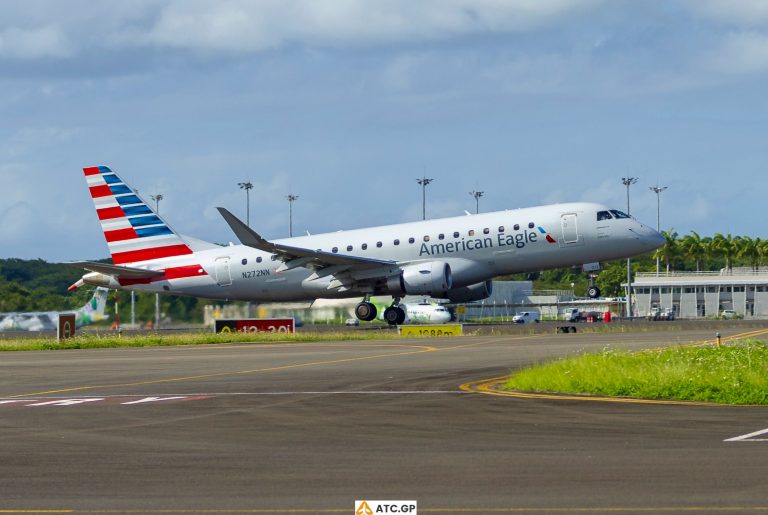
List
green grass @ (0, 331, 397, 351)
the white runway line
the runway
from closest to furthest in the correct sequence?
the runway
the white runway line
green grass @ (0, 331, 397, 351)

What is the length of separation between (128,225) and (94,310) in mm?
5082

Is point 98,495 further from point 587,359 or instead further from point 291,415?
point 587,359

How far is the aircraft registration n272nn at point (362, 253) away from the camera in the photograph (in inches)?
2051

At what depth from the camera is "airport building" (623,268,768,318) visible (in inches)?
5310

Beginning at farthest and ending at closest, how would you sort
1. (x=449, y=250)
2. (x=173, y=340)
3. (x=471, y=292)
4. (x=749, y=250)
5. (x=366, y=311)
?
(x=749, y=250) < (x=471, y=292) < (x=366, y=311) < (x=449, y=250) < (x=173, y=340)

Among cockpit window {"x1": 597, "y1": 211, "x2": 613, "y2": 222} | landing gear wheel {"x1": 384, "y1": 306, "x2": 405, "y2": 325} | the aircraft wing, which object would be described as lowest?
landing gear wheel {"x1": 384, "y1": 306, "x2": 405, "y2": 325}

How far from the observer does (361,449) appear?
14609mm

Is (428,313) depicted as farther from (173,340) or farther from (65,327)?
(173,340)

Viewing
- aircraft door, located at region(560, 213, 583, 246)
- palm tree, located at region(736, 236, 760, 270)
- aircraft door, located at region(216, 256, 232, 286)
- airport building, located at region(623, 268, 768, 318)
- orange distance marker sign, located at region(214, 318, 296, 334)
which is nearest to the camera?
aircraft door, located at region(560, 213, 583, 246)

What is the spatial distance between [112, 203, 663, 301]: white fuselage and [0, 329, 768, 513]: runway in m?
25.2

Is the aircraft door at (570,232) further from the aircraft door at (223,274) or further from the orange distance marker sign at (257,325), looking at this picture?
the aircraft door at (223,274)

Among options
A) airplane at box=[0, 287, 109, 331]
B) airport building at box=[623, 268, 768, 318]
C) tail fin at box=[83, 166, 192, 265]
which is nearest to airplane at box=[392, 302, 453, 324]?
tail fin at box=[83, 166, 192, 265]

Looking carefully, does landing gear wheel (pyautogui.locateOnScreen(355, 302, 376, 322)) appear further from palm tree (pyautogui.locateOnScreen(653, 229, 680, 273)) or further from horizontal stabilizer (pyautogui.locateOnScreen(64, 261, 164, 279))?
palm tree (pyautogui.locateOnScreen(653, 229, 680, 273))

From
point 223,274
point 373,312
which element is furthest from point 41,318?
point 373,312
